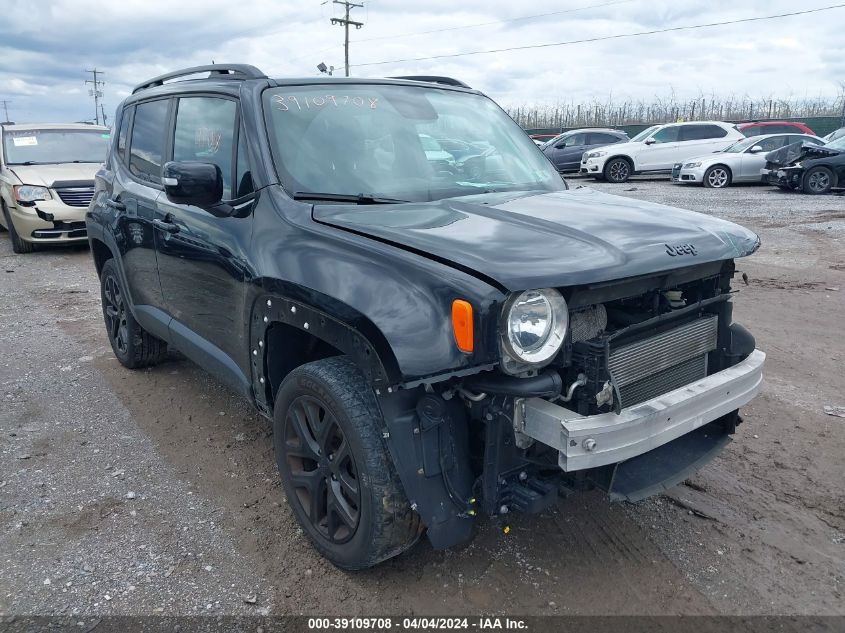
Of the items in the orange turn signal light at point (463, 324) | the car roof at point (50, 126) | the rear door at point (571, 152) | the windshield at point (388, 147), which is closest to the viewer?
the orange turn signal light at point (463, 324)

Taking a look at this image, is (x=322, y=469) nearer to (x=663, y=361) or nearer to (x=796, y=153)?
(x=663, y=361)

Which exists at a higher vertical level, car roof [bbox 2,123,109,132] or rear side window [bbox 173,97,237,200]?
car roof [bbox 2,123,109,132]

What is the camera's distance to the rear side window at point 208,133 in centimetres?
328

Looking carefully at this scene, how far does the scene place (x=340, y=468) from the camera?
8.54 ft

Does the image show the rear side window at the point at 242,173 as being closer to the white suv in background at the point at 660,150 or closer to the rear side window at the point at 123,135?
the rear side window at the point at 123,135

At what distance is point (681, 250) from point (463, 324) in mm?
962

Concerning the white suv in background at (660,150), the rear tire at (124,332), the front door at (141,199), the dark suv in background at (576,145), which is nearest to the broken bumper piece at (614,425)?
the front door at (141,199)

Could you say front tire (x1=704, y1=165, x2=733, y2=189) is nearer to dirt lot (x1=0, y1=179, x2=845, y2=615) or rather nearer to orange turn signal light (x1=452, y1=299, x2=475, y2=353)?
dirt lot (x1=0, y1=179, x2=845, y2=615)

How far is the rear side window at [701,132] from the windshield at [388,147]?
16963 millimetres

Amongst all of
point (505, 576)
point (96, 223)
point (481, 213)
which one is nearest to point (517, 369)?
point (481, 213)

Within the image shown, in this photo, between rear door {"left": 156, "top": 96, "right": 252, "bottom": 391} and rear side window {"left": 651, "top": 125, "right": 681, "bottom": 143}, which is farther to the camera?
rear side window {"left": 651, "top": 125, "right": 681, "bottom": 143}

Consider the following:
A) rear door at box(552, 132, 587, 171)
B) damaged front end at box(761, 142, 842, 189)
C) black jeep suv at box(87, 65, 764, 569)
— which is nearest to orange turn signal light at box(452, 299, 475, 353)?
black jeep suv at box(87, 65, 764, 569)

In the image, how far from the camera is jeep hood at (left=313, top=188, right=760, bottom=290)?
7.25 feet

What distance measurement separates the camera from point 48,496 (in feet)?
11.1
